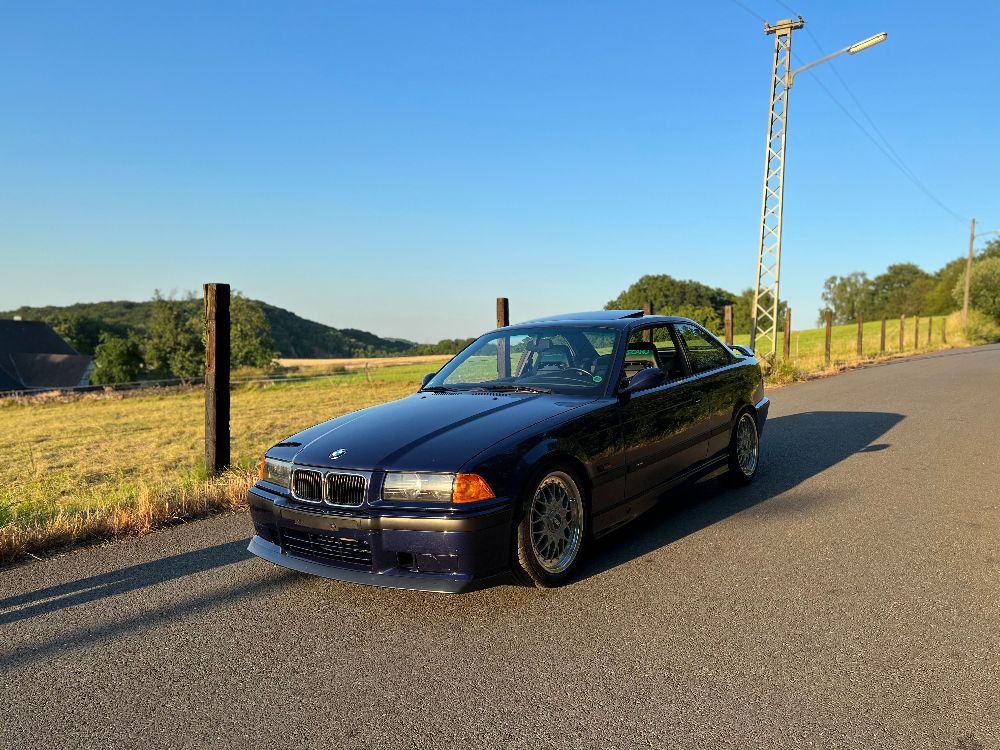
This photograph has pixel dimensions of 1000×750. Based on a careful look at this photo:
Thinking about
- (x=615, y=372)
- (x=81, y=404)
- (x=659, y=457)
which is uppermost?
(x=615, y=372)

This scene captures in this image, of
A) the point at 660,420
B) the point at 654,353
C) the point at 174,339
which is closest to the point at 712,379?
the point at 654,353

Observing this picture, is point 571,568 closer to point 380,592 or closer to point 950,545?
point 380,592

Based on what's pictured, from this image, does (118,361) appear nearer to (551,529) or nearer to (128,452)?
(128,452)

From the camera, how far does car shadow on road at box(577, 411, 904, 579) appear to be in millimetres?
4685

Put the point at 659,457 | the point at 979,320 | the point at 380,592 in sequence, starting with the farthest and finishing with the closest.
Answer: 1. the point at 979,320
2. the point at 659,457
3. the point at 380,592

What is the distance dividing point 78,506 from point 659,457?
15.7 feet

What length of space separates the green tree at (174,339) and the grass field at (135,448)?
25.9m

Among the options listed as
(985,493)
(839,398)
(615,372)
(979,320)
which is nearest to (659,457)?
(615,372)

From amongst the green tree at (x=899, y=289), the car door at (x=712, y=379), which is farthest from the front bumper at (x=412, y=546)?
the green tree at (x=899, y=289)

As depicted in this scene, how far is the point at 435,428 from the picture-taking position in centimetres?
401

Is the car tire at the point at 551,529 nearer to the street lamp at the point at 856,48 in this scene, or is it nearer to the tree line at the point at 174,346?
the street lamp at the point at 856,48

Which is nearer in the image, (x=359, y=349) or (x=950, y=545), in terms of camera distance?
(x=950, y=545)

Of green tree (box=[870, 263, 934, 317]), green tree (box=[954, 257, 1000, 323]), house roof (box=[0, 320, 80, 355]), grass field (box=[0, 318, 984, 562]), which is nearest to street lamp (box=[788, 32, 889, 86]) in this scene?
grass field (box=[0, 318, 984, 562])

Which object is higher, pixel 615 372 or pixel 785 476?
pixel 615 372
